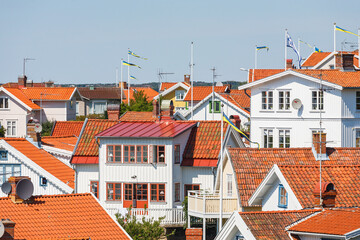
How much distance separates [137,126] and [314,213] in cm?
2417

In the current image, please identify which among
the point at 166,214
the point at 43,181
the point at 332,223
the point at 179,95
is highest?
the point at 179,95

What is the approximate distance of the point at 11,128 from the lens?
312ft

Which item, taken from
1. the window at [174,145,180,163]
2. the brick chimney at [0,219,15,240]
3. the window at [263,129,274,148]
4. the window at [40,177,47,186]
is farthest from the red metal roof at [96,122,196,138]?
the brick chimney at [0,219,15,240]

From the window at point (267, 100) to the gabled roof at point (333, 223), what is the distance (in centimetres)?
3049

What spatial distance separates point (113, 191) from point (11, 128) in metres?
45.2

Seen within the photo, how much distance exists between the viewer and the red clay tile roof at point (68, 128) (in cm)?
6975

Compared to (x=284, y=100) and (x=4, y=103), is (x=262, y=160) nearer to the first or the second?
(x=284, y=100)

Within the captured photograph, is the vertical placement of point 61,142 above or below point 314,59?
below

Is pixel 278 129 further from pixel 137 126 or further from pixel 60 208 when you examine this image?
pixel 60 208

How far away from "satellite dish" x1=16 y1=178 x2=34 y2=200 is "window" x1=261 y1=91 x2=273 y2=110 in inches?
1152

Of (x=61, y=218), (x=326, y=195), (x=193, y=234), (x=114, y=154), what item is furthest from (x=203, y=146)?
(x=326, y=195)

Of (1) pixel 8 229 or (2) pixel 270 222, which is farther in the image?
(1) pixel 8 229

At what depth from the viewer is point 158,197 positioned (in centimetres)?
5112

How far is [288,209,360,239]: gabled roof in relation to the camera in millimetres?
27516
